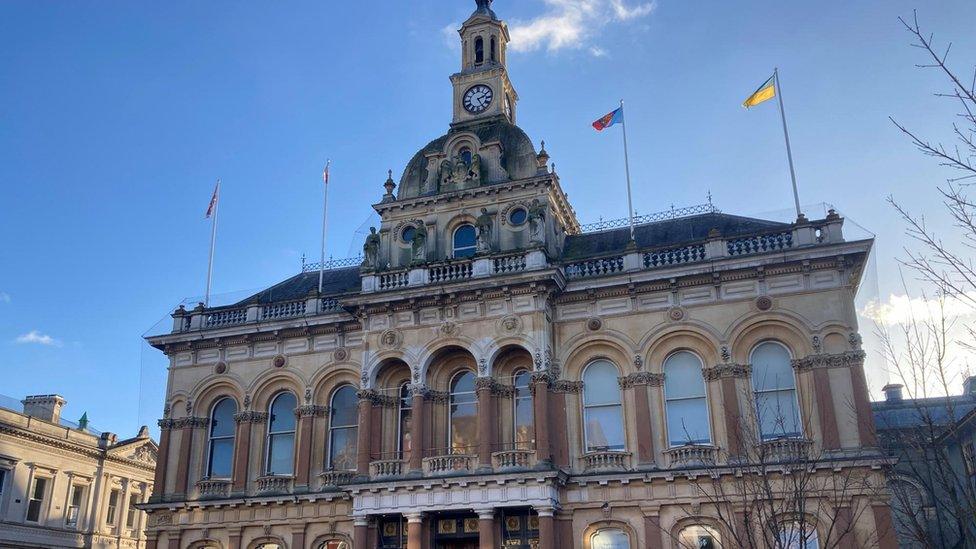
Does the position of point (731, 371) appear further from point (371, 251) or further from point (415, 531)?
point (371, 251)

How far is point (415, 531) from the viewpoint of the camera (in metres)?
26.5

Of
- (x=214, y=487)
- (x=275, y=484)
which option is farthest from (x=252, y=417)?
(x=275, y=484)

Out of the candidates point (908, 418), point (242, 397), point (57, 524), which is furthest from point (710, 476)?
point (57, 524)

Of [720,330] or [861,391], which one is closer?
[861,391]

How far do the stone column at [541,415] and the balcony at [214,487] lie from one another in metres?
11.6

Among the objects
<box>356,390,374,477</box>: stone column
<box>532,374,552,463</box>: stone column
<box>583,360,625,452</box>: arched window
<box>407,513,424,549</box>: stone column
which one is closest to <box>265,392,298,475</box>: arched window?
<box>356,390,374,477</box>: stone column

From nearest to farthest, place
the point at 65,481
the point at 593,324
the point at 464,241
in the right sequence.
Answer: the point at 593,324, the point at 464,241, the point at 65,481

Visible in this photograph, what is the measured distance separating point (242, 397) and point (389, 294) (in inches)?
297

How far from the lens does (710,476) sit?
82.4 ft

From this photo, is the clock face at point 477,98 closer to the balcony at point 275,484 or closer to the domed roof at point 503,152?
the domed roof at point 503,152

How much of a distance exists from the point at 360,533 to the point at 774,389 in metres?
13.5

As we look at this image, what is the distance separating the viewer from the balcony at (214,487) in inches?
1216

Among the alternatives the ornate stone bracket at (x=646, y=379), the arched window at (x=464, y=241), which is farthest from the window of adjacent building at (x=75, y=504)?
the ornate stone bracket at (x=646, y=379)

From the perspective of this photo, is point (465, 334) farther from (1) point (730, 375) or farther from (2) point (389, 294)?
(1) point (730, 375)
